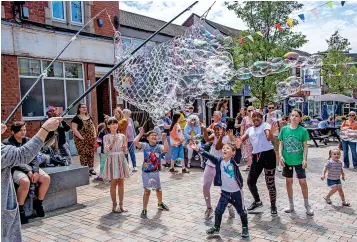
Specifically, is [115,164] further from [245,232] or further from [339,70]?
[339,70]

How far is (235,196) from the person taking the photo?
443cm

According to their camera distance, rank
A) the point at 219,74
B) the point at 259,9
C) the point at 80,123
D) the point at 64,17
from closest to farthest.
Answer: the point at 80,123
the point at 219,74
the point at 64,17
the point at 259,9

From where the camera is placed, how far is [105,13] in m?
14.2

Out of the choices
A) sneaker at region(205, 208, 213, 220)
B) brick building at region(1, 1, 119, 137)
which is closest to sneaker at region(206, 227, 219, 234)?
sneaker at region(205, 208, 213, 220)

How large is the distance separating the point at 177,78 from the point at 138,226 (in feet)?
14.5

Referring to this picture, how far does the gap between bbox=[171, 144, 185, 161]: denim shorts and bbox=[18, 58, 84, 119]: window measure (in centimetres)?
557

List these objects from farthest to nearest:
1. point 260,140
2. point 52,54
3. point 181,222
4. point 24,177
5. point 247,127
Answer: point 52,54
point 247,127
point 260,140
point 181,222
point 24,177

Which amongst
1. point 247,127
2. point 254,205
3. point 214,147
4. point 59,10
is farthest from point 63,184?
point 59,10

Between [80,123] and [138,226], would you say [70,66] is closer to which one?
[80,123]

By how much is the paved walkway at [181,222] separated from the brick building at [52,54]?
602 cm

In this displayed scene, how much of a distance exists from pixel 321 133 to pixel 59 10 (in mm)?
12693

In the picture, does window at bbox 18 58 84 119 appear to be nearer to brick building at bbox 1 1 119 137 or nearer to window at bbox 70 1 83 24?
brick building at bbox 1 1 119 137

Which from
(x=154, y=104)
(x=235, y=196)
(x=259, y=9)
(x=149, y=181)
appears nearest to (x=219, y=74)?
(x=154, y=104)

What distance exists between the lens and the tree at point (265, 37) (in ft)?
44.4
